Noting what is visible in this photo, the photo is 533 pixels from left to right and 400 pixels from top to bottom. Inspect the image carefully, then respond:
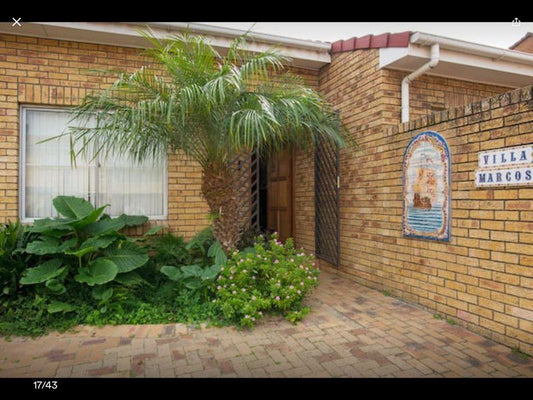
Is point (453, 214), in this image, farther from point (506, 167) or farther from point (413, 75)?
point (413, 75)

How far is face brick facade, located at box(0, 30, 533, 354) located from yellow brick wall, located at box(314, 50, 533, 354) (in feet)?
0.03

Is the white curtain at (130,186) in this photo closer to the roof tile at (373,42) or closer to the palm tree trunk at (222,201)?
the palm tree trunk at (222,201)

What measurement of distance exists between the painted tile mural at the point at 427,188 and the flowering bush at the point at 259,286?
135 centimetres

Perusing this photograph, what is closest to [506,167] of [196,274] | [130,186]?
[196,274]

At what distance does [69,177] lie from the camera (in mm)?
4824

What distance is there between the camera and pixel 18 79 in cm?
450

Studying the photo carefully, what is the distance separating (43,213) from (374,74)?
16.2 ft

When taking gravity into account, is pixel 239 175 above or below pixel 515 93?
below

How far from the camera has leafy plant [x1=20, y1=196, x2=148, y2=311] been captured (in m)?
3.51

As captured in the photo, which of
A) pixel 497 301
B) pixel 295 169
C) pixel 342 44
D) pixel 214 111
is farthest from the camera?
pixel 295 169

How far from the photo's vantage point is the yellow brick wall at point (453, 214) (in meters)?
2.85

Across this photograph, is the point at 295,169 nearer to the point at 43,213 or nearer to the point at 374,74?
the point at 374,74
